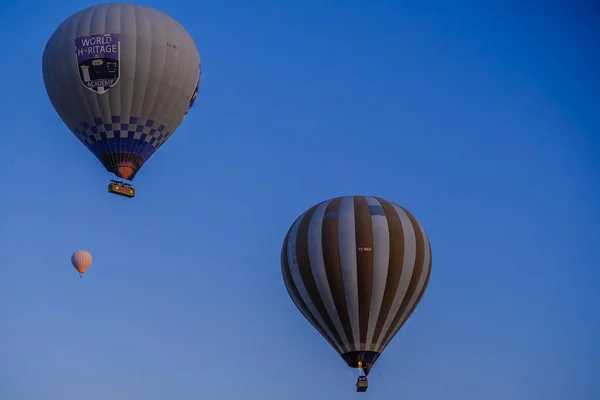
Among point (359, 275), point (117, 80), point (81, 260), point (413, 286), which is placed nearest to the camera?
point (359, 275)

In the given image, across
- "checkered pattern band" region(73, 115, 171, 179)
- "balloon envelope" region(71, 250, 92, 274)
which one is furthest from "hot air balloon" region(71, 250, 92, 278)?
"checkered pattern band" region(73, 115, 171, 179)

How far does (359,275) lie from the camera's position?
35.1m

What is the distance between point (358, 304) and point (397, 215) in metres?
3.24

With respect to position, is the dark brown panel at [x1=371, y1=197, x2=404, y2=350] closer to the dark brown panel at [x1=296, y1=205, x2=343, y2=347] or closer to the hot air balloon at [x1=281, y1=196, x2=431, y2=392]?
the hot air balloon at [x1=281, y1=196, x2=431, y2=392]

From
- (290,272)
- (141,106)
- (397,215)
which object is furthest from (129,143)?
(397,215)

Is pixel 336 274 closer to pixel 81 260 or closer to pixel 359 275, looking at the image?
pixel 359 275

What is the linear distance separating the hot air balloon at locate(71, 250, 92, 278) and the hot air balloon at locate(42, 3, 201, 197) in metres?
7.33

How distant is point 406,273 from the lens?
35.3 metres

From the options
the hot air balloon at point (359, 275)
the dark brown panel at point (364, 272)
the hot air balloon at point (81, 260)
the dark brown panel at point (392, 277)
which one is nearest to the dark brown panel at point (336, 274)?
the hot air balloon at point (359, 275)

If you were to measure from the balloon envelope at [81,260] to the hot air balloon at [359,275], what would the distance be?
10037mm

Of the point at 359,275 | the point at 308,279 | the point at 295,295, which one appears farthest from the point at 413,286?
the point at 295,295

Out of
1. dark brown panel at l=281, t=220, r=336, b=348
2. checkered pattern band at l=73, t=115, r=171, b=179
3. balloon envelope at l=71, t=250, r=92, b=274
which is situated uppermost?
checkered pattern band at l=73, t=115, r=171, b=179

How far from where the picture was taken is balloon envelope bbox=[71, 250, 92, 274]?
42.9 metres

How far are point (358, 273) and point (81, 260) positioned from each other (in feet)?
41.5
